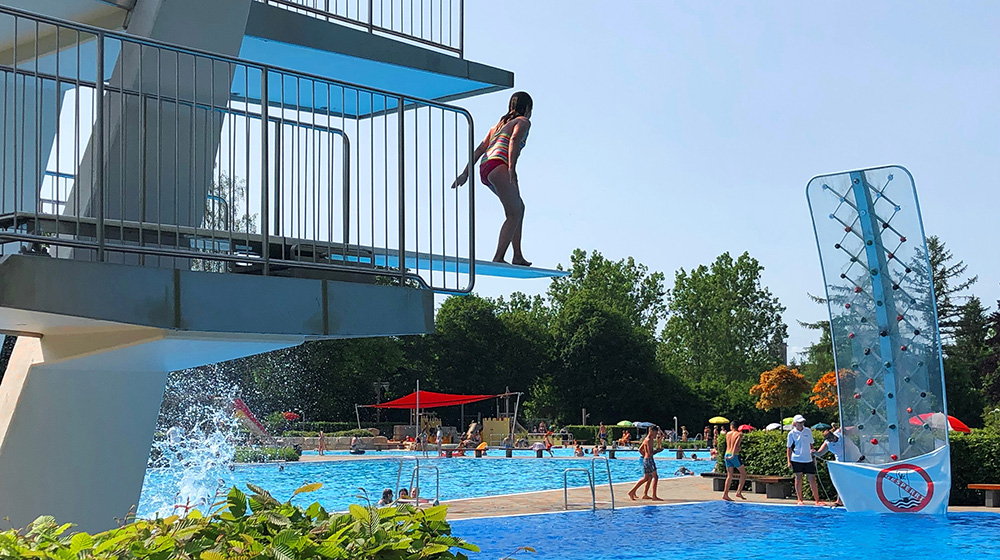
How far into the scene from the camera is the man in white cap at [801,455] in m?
18.1

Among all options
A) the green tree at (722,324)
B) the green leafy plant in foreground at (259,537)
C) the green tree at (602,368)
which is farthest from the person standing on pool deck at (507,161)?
the green tree at (722,324)

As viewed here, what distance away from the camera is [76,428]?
6.26 m

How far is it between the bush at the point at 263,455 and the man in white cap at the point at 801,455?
57.2 feet

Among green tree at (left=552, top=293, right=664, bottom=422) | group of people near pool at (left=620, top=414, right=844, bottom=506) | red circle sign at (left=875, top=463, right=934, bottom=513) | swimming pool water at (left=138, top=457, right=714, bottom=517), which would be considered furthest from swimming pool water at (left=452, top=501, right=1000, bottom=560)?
green tree at (left=552, top=293, right=664, bottom=422)

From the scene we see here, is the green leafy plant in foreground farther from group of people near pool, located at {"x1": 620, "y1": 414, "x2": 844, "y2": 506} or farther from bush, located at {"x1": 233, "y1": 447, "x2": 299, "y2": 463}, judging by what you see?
bush, located at {"x1": 233, "y1": 447, "x2": 299, "y2": 463}

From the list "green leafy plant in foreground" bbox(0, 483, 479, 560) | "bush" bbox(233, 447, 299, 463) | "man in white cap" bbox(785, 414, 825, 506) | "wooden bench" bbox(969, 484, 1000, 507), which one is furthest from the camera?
"bush" bbox(233, 447, 299, 463)

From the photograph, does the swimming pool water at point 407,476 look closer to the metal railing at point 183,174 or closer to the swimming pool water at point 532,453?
the swimming pool water at point 532,453

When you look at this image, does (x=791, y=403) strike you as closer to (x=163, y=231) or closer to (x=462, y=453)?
(x=462, y=453)

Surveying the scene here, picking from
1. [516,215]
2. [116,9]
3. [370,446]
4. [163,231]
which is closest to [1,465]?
[163,231]

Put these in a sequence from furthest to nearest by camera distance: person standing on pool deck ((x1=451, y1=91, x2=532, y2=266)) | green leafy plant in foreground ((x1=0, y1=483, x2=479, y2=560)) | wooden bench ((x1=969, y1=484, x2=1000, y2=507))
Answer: wooden bench ((x1=969, y1=484, x2=1000, y2=507))
person standing on pool deck ((x1=451, y1=91, x2=532, y2=266))
green leafy plant in foreground ((x1=0, y1=483, x2=479, y2=560))

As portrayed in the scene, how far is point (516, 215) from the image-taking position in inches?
348

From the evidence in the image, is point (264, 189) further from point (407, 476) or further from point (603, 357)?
point (603, 357)

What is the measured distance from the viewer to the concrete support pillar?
609cm

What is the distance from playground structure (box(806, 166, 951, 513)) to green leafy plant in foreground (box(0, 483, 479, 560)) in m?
14.4
